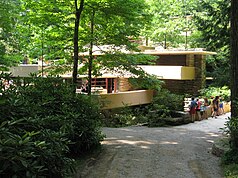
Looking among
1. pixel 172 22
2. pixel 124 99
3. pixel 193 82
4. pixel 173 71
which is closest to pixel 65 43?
pixel 124 99

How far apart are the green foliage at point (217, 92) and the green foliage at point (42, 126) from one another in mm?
15695

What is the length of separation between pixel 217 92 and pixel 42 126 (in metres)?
18.6

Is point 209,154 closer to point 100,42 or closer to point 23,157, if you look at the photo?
point 23,157

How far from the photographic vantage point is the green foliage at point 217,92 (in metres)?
20.9

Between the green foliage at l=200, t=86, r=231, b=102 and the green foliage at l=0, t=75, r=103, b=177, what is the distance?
51.5 feet

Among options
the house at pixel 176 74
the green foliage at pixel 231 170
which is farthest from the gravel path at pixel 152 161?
the house at pixel 176 74

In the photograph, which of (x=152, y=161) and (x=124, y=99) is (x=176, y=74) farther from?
(x=152, y=161)

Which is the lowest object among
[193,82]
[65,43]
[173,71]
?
[193,82]

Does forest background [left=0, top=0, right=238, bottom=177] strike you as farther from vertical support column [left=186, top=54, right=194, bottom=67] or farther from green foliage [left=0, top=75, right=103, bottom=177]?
vertical support column [left=186, top=54, right=194, bottom=67]

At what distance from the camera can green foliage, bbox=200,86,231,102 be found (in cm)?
2091

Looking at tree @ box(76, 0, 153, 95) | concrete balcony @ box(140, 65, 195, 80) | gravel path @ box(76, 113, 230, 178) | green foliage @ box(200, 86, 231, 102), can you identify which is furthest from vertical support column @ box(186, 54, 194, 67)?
gravel path @ box(76, 113, 230, 178)

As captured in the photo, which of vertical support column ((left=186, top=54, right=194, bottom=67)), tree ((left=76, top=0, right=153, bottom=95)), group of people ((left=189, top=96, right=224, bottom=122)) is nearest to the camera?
tree ((left=76, top=0, right=153, bottom=95))

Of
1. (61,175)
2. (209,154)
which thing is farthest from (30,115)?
(209,154)

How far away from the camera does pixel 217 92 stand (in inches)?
839
